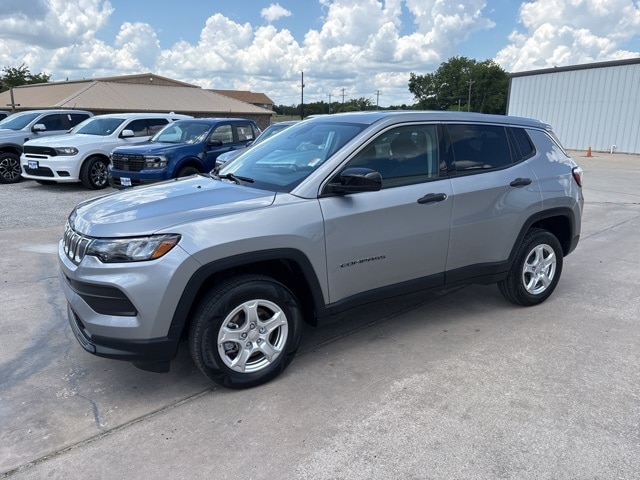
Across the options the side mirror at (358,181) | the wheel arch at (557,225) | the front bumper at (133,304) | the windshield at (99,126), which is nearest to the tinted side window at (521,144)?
the wheel arch at (557,225)

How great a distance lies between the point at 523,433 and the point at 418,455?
0.67 meters

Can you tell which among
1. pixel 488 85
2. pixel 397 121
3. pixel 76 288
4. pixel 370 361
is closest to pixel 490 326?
pixel 370 361

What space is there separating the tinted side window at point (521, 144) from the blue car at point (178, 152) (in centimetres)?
697

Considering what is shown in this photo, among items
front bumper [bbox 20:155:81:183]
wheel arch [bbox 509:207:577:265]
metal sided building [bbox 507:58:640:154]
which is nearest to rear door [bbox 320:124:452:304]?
wheel arch [bbox 509:207:577:265]

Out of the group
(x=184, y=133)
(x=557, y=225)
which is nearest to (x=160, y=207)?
(x=557, y=225)

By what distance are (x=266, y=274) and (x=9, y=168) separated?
497 inches

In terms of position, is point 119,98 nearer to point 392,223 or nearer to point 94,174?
point 94,174

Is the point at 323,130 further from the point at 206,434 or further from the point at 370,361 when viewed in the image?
the point at 206,434

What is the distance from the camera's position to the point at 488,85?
344ft

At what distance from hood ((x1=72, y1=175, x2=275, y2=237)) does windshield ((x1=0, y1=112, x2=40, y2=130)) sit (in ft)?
40.0

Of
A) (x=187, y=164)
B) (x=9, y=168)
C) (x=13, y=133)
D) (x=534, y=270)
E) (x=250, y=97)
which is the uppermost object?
(x=250, y=97)

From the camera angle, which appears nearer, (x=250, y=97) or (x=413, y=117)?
(x=413, y=117)

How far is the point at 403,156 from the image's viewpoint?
13.4 feet

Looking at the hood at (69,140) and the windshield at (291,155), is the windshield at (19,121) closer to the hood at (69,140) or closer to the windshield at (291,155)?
the hood at (69,140)
